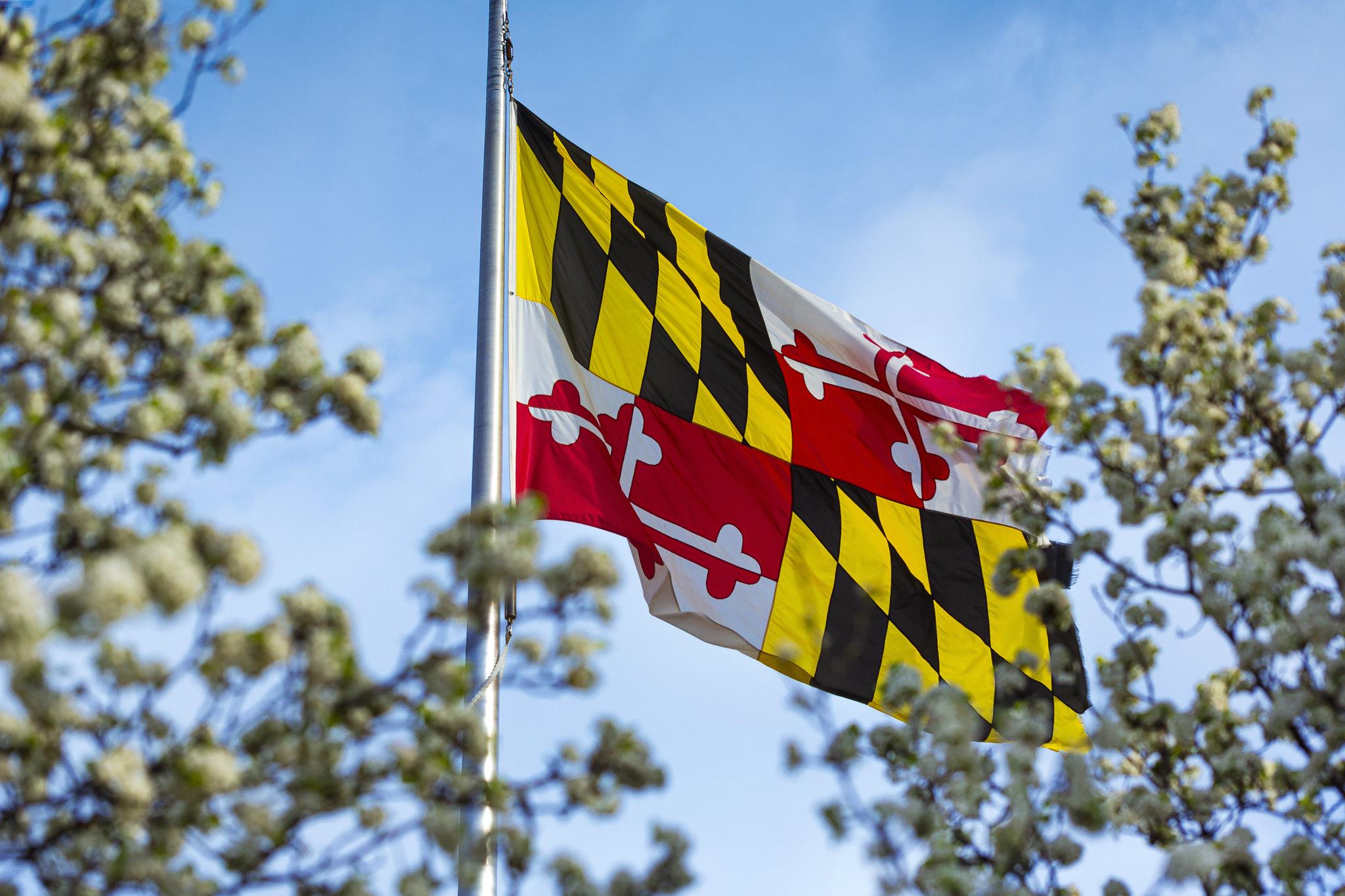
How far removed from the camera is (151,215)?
16.8 ft

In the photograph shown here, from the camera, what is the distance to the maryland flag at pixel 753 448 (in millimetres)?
9250

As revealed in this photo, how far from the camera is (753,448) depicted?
34.3 feet

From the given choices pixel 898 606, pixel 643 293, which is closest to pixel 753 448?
pixel 643 293

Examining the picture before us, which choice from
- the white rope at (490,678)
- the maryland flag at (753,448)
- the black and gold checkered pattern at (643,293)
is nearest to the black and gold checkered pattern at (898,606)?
the maryland flag at (753,448)

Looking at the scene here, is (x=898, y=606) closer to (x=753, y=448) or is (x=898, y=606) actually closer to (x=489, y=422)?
(x=753, y=448)

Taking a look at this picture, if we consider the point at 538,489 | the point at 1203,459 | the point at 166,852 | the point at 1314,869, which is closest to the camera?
the point at 166,852

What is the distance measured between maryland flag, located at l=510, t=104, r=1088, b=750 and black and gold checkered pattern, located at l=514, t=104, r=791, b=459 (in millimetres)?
21

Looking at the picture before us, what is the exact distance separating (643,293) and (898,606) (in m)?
3.54

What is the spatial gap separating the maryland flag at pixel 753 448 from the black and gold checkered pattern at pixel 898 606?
0.02 metres

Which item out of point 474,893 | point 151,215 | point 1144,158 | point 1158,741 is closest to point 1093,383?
point 1144,158

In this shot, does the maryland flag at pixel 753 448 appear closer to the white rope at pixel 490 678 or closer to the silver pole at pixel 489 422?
the silver pole at pixel 489 422

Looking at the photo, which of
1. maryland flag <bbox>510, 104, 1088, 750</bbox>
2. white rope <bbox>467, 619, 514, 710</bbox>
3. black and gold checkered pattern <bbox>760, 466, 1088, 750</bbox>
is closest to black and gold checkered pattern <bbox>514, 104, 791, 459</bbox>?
maryland flag <bbox>510, 104, 1088, 750</bbox>

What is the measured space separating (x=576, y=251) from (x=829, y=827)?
5793 millimetres

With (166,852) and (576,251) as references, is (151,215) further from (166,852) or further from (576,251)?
(576,251)
